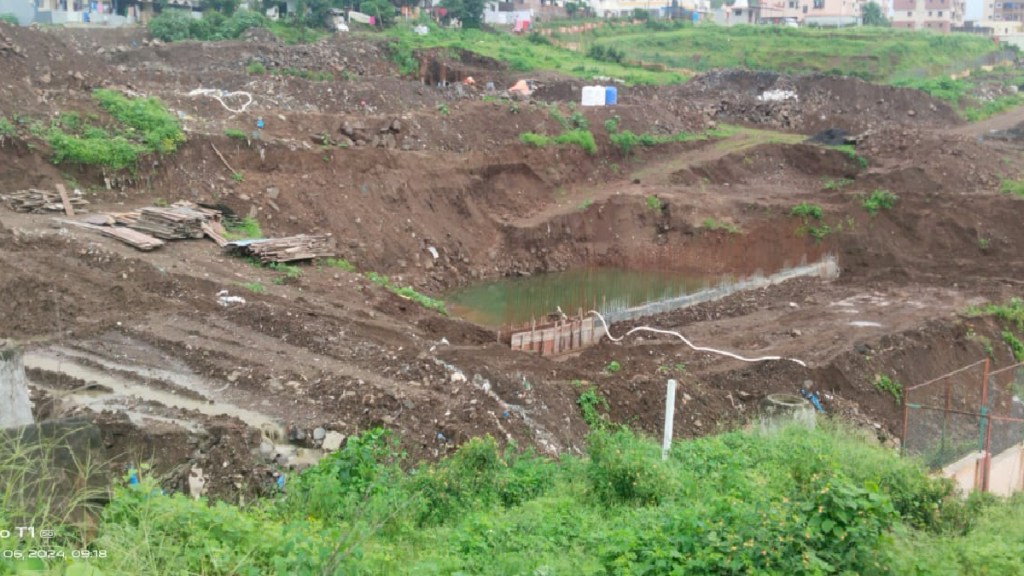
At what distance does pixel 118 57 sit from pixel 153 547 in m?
34.1

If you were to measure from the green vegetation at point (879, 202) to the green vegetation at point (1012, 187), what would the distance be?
131 inches

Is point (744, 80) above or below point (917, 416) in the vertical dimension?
above

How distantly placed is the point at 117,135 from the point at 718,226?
1593 centimetres

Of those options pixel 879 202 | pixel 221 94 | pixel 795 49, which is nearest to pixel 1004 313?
pixel 879 202

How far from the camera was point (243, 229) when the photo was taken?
69.2 ft

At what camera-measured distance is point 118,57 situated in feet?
119

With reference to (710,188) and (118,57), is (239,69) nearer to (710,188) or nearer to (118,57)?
(118,57)

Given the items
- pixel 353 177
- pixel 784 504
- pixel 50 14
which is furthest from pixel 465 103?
pixel 50 14

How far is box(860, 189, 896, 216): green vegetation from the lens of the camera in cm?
2727

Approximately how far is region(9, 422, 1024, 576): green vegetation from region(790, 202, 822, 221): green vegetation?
57.4 ft

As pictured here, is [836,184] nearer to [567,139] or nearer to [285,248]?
[567,139]

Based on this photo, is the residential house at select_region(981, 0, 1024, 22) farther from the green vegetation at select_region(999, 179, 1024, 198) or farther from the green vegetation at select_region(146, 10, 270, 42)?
the green vegetation at select_region(146, 10, 270, 42)

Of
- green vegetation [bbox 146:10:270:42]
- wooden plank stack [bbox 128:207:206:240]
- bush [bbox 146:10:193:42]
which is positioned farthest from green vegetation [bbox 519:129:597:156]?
bush [bbox 146:10:193:42]

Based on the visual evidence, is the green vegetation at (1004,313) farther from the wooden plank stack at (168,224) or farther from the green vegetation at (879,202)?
the wooden plank stack at (168,224)
